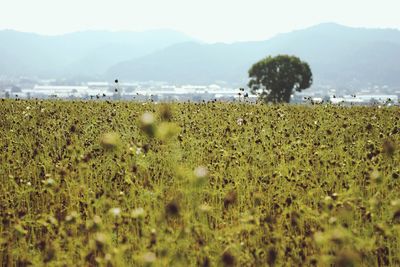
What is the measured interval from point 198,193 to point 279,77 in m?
70.6

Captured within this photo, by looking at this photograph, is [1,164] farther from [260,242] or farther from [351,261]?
[351,261]

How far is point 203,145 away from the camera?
6.50 meters

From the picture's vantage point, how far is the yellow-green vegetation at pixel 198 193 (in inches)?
105

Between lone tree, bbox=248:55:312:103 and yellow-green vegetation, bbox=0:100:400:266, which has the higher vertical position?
lone tree, bbox=248:55:312:103

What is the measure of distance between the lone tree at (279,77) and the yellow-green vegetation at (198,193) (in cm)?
6438

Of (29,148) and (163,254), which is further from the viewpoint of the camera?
(29,148)

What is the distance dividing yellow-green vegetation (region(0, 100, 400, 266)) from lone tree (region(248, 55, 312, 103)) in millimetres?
64379

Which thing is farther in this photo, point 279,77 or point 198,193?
point 279,77

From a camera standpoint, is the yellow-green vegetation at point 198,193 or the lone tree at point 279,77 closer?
the yellow-green vegetation at point 198,193

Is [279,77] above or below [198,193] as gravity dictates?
above

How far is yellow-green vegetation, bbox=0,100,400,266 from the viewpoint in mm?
2668

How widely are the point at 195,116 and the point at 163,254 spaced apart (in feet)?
25.5

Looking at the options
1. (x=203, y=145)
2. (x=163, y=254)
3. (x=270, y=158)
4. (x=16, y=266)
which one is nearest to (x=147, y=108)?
(x=203, y=145)

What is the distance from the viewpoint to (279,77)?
242ft
